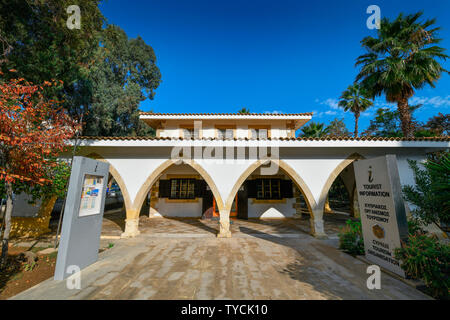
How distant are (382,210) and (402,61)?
1035 cm

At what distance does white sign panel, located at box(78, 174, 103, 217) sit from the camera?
13.7 feet

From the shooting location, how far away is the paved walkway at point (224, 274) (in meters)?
3.11

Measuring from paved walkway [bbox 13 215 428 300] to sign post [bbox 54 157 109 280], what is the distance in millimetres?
329

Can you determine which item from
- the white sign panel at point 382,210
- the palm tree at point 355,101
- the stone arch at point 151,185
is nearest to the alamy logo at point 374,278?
the white sign panel at point 382,210

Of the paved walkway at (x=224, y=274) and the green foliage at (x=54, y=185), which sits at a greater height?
the green foliage at (x=54, y=185)

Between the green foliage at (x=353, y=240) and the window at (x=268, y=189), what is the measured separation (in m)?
5.41

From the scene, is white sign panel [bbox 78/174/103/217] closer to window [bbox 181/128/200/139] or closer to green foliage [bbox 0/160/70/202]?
green foliage [bbox 0/160/70/202]

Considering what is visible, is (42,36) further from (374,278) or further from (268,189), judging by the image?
(268,189)

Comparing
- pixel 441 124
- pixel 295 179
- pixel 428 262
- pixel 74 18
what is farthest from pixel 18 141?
pixel 441 124

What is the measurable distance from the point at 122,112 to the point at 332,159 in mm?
18881

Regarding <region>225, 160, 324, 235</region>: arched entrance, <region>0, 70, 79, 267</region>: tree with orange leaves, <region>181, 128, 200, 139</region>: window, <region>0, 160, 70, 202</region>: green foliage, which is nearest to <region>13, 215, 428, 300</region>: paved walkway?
<region>0, 160, 70, 202</region>: green foliage

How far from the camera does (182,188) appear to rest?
37.0 feet

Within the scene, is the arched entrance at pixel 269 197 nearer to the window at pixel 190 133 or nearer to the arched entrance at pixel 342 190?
the arched entrance at pixel 342 190

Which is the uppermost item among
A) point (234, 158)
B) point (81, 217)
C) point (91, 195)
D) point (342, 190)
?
point (234, 158)
